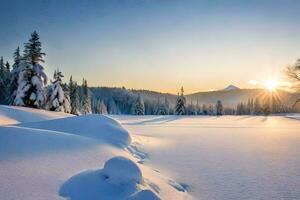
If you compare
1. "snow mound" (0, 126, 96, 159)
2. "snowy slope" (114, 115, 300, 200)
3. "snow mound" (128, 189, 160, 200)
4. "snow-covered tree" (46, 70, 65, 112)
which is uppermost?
"snow-covered tree" (46, 70, 65, 112)

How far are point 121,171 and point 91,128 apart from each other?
792cm

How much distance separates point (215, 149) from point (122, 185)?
852cm

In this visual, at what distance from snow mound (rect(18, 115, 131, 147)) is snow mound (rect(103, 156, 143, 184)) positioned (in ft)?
20.4

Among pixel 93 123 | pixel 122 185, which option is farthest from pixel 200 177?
pixel 93 123

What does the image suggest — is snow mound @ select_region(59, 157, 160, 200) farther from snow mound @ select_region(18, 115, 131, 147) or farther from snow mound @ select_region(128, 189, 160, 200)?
snow mound @ select_region(18, 115, 131, 147)

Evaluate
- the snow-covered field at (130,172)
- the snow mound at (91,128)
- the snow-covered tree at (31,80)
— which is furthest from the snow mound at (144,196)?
the snow-covered tree at (31,80)

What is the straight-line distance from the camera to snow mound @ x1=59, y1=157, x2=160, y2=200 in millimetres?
5316

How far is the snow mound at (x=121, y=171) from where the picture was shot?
19.1 ft

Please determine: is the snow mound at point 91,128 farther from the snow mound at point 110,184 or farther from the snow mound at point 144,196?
the snow mound at point 144,196

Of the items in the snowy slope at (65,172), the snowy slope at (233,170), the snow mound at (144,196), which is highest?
the snowy slope at (65,172)

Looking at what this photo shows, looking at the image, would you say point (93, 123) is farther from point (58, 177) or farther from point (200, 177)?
point (58, 177)

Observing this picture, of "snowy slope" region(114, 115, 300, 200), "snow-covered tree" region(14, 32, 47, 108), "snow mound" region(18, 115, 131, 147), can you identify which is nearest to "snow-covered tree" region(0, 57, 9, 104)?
"snow-covered tree" region(14, 32, 47, 108)

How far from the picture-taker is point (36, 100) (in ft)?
104

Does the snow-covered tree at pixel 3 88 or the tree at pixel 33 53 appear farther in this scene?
the snow-covered tree at pixel 3 88
